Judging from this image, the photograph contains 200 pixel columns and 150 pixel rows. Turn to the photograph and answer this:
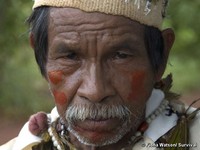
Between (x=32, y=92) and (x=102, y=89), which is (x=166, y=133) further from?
(x=32, y=92)

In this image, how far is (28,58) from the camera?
9250mm

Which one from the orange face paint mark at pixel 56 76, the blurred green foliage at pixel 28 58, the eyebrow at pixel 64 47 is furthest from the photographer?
the blurred green foliage at pixel 28 58

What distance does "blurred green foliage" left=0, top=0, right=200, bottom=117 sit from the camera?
662 cm

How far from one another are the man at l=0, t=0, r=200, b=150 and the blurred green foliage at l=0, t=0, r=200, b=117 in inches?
115

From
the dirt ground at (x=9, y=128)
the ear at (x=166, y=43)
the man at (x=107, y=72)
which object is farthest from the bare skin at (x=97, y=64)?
the dirt ground at (x=9, y=128)

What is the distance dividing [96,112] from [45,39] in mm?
500

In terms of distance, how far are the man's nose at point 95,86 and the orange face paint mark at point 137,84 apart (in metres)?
0.15

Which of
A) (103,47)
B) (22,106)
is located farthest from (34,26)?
(22,106)

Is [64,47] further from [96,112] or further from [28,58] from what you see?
[28,58]

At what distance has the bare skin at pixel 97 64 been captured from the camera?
3006 millimetres

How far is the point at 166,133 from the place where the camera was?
10.6 ft

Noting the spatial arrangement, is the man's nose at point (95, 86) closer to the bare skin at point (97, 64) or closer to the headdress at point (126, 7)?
the bare skin at point (97, 64)

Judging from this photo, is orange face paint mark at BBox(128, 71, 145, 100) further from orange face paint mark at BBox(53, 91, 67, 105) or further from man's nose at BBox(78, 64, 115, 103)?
orange face paint mark at BBox(53, 91, 67, 105)

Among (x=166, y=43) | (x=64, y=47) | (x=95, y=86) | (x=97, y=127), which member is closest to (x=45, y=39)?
(x=64, y=47)
